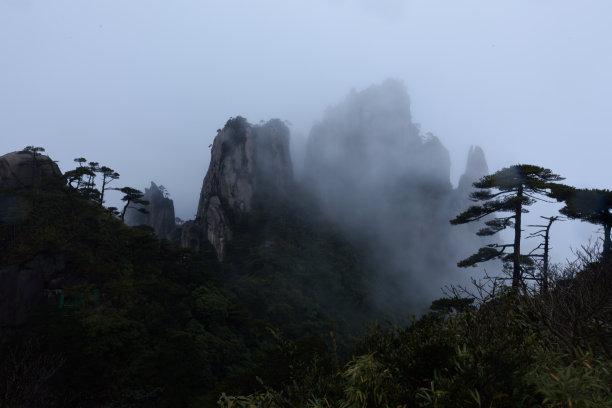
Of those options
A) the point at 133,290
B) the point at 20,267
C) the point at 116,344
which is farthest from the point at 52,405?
the point at 20,267

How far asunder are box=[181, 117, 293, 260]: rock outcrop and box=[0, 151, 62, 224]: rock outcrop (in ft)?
101

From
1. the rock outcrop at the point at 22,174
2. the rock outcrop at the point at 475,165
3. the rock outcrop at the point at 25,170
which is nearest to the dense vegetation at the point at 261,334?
the rock outcrop at the point at 22,174

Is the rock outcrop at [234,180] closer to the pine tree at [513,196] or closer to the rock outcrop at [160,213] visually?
the rock outcrop at [160,213]

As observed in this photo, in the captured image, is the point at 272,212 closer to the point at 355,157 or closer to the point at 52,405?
the point at 355,157

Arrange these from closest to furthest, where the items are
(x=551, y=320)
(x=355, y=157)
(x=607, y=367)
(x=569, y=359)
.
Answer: (x=607, y=367)
(x=569, y=359)
(x=551, y=320)
(x=355, y=157)

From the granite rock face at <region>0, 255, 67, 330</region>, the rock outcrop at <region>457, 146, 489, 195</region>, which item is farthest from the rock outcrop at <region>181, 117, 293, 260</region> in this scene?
the rock outcrop at <region>457, 146, 489, 195</region>

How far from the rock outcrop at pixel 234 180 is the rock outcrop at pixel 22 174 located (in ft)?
101

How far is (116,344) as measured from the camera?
25281 mm

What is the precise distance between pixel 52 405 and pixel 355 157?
10643 cm

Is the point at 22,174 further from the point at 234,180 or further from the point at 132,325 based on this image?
the point at 234,180

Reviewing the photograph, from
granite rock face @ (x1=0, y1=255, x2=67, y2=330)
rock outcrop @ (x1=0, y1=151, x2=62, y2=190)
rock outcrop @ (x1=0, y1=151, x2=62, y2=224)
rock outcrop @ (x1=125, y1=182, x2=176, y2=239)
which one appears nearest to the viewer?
granite rock face @ (x1=0, y1=255, x2=67, y2=330)

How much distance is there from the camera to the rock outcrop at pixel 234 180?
77000 millimetres

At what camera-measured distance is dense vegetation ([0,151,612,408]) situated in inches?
→ 192

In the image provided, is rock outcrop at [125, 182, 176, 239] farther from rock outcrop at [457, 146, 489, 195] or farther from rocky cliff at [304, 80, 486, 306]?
rock outcrop at [457, 146, 489, 195]
